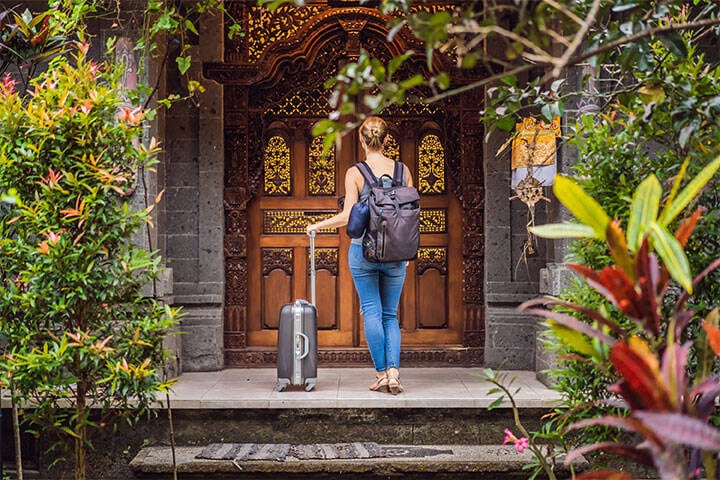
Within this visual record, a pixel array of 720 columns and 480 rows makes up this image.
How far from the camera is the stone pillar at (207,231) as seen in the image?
796 cm

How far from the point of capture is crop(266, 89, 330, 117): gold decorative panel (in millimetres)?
8258

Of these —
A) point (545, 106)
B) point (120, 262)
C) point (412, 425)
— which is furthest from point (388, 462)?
point (545, 106)

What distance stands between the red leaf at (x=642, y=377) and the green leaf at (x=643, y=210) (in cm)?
45

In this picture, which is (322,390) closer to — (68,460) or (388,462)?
(388,462)

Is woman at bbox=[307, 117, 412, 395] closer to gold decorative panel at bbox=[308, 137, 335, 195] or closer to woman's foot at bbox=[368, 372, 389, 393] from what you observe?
woman's foot at bbox=[368, 372, 389, 393]

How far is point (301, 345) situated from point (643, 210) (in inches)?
164

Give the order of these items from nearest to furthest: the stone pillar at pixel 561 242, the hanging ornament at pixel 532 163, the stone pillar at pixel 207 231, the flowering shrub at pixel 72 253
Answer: the flowering shrub at pixel 72 253 → the stone pillar at pixel 561 242 → the hanging ornament at pixel 532 163 → the stone pillar at pixel 207 231

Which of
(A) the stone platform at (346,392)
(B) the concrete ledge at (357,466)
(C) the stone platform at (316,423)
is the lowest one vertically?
(B) the concrete ledge at (357,466)

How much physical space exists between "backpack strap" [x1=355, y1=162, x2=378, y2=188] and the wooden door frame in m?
1.77

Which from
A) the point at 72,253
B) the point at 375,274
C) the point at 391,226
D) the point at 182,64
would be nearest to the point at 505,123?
the point at 72,253

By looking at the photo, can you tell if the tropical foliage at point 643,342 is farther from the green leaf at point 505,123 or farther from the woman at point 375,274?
the woman at point 375,274

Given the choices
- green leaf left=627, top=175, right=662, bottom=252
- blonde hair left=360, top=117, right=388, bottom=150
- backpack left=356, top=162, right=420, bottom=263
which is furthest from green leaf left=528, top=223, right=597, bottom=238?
blonde hair left=360, top=117, right=388, bottom=150

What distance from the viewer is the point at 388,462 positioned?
580cm

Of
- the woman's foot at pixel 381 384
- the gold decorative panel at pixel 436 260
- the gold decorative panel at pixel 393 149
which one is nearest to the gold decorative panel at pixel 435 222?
the gold decorative panel at pixel 436 260
